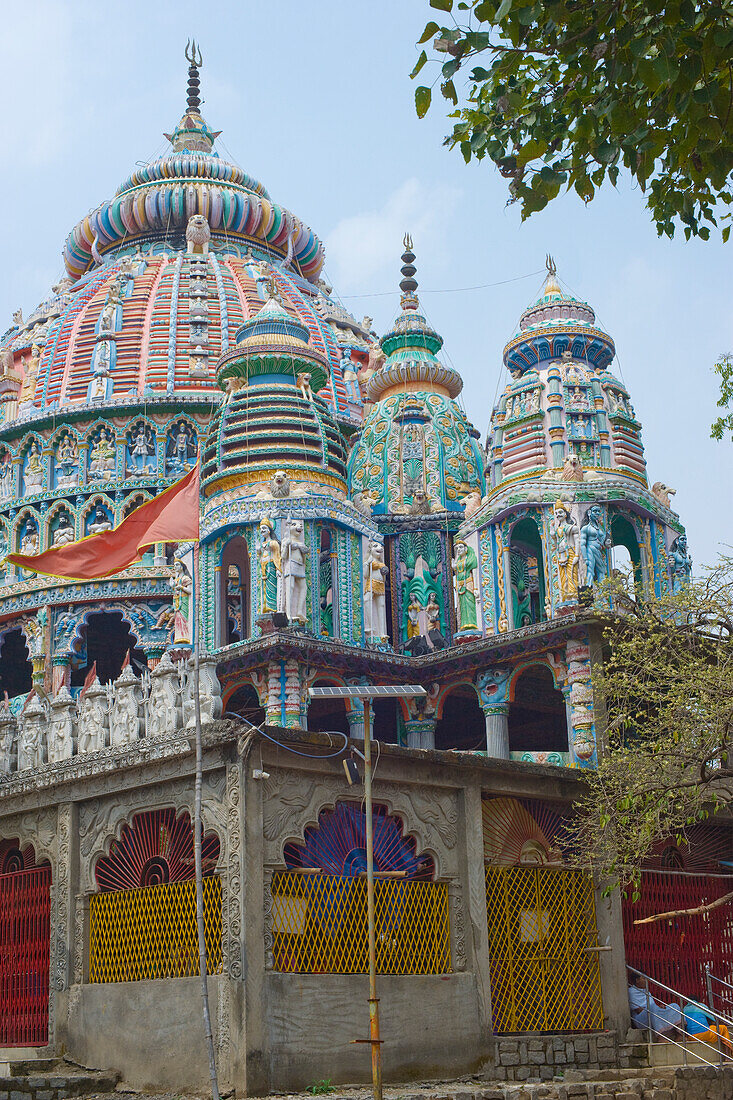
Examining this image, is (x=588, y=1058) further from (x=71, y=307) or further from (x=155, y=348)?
(x=71, y=307)

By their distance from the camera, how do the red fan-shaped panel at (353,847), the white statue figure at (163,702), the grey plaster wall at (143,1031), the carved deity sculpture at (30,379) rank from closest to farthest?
the grey plaster wall at (143,1031), the red fan-shaped panel at (353,847), the white statue figure at (163,702), the carved deity sculpture at (30,379)

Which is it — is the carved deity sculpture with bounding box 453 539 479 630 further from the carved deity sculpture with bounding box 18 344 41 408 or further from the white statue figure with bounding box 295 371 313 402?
the carved deity sculpture with bounding box 18 344 41 408

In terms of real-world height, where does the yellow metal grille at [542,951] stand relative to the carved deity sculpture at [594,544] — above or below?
below

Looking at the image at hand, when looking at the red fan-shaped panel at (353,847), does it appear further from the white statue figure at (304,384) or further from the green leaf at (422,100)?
the white statue figure at (304,384)

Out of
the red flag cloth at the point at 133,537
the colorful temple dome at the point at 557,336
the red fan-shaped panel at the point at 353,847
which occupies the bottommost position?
the red fan-shaped panel at the point at 353,847

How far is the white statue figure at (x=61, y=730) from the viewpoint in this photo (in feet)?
63.6

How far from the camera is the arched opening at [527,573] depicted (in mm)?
30438

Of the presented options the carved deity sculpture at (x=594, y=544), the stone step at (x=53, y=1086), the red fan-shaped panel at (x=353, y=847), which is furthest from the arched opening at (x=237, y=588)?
the stone step at (x=53, y=1086)

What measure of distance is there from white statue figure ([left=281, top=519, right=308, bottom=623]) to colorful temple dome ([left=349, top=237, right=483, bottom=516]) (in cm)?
338

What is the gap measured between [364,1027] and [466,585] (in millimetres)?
15129

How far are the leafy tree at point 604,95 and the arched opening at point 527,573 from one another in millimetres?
18701

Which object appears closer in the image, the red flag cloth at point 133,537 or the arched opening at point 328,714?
the red flag cloth at point 133,537

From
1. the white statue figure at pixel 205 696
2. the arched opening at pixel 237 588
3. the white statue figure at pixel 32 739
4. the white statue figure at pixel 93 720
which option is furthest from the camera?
the arched opening at pixel 237 588

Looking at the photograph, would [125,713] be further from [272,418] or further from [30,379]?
[30,379]
